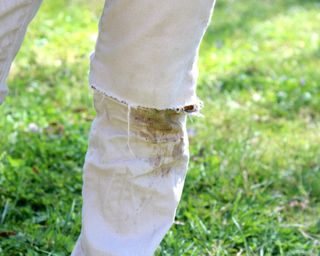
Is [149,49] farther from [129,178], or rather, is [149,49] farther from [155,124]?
[129,178]

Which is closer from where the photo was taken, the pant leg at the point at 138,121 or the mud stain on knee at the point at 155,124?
the pant leg at the point at 138,121

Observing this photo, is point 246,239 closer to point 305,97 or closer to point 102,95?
point 102,95

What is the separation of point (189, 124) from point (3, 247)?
4.10 ft

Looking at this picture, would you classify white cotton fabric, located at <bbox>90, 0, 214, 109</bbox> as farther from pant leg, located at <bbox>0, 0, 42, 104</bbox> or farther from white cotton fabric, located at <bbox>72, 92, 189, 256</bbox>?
pant leg, located at <bbox>0, 0, 42, 104</bbox>

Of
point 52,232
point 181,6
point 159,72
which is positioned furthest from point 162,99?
point 52,232

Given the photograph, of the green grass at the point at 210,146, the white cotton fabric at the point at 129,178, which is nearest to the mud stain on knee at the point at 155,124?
the white cotton fabric at the point at 129,178

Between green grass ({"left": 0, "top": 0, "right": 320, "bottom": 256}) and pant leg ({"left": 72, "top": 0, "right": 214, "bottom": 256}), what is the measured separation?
328 mm

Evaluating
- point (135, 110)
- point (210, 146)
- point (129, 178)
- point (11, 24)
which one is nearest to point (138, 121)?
point (135, 110)

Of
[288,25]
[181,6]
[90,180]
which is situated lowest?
[288,25]

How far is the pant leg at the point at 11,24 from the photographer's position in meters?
1.41

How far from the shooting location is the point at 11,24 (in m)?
1.44

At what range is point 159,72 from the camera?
1.53m

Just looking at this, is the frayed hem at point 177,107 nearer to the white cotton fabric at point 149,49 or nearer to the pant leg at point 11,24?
the white cotton fabric at point 149,49

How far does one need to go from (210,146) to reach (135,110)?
136 centimetres
